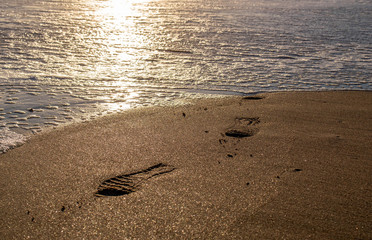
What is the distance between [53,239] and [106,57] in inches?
212

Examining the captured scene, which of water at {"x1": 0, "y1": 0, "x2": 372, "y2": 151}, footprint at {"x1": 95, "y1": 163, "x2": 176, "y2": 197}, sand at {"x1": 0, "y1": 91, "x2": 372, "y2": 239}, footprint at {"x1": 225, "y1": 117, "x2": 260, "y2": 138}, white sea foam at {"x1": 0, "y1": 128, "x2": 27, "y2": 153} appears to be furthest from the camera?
water at {"x1": 0, "y1": 0, "x2": 372, "y2": 151}

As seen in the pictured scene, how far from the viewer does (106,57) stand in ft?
24.5

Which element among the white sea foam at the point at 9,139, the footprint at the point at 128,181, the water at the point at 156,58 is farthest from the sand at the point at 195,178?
the water at the point at 156,58

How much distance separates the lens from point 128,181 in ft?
10.2

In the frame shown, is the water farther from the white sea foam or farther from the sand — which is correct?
the sand

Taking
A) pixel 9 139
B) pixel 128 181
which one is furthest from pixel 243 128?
pixel 9 139

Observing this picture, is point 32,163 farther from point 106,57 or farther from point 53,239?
point 106,57

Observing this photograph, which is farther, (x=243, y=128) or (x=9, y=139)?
(x=243, y=128)

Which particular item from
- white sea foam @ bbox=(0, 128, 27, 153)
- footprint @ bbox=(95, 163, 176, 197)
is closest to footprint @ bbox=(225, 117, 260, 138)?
footprint @ bbox=(95, 163, 176, 197)

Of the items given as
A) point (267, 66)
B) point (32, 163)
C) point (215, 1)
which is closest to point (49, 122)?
point (32, 163)

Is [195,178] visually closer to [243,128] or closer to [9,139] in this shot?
[243,128]

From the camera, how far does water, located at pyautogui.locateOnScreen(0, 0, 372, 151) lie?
5.20 meters

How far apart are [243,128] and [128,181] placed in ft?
5.12

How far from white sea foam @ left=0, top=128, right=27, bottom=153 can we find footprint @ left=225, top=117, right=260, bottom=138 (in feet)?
6.61
